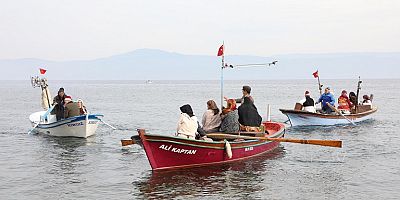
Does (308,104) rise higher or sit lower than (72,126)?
higher

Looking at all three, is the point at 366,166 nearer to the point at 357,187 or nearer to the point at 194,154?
the point at 357,187

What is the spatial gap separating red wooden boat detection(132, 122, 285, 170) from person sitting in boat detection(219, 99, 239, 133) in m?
0.42

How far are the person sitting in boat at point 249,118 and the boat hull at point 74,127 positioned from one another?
329 inches

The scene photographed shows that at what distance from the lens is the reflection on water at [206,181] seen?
1276 centimetres

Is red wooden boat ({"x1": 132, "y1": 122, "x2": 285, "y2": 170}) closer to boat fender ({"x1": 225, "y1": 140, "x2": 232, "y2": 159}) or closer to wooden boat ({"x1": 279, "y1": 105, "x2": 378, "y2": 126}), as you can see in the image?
boat fender ({"x1": 225, "y1": 140, "x2": 232, "y2": 159})

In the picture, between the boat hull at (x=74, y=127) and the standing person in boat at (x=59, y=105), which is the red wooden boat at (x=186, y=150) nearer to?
the boat hull at (x=74, y=127)

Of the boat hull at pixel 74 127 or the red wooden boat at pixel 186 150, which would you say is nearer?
the red wooden boat at pixel 186 150

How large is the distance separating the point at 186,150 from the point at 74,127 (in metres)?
9.54

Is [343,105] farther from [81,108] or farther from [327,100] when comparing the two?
[81,108]

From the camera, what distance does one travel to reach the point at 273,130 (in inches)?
793

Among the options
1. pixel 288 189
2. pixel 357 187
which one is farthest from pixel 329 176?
pixel 288 189

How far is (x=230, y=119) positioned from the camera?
52.5 feet

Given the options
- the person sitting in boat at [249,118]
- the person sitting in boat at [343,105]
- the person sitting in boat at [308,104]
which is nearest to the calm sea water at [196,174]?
the person sitting in boat at [249,118]

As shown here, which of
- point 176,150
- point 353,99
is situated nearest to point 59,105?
point 176,150
